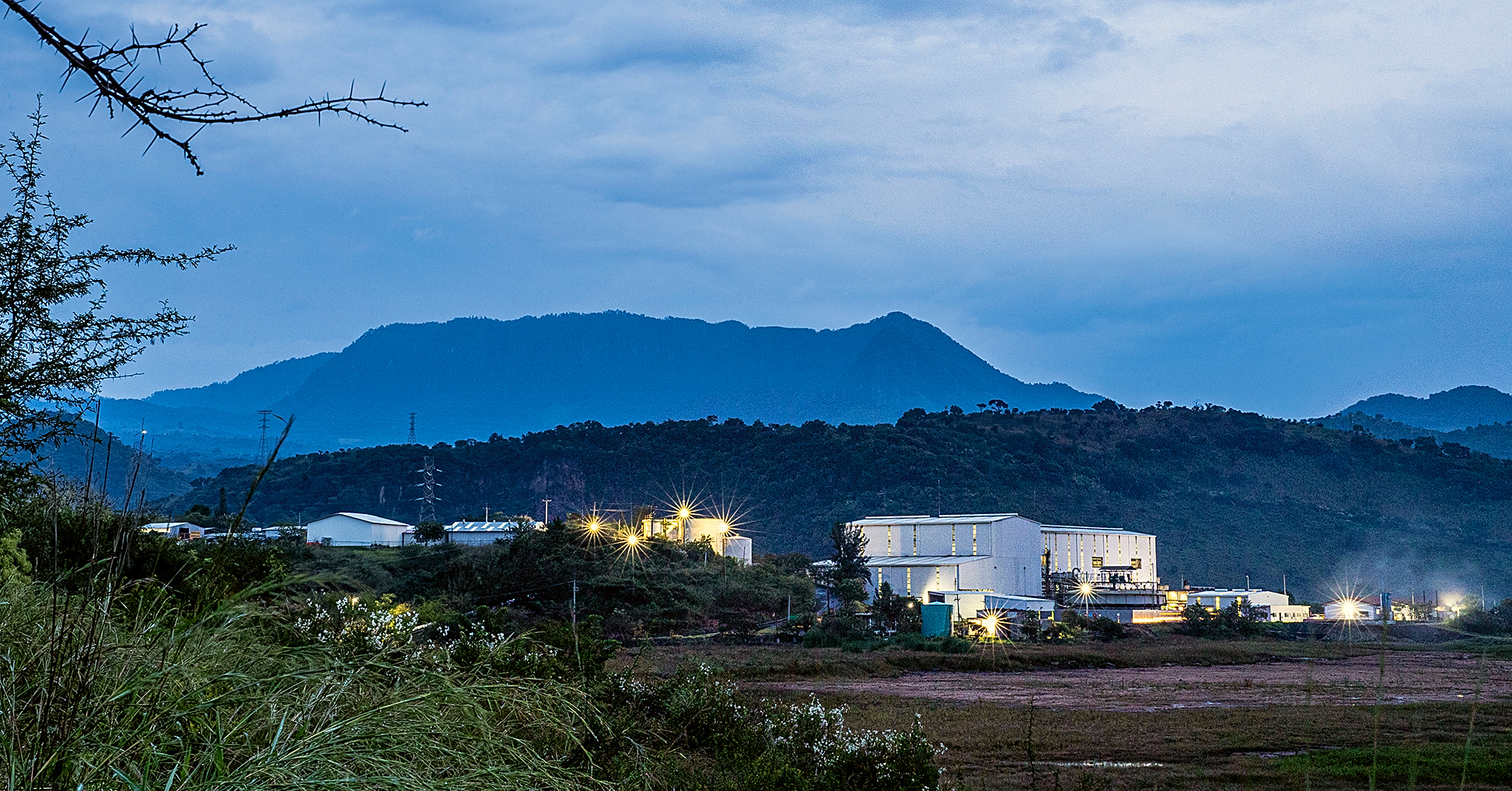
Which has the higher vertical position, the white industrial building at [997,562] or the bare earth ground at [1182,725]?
the white industrial building at [997,562]

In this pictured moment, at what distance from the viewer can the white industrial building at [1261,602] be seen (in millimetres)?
63969

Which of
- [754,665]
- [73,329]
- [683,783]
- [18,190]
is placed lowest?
[754,665]

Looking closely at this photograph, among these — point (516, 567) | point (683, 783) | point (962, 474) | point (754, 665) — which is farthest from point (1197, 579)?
point (683, 783)

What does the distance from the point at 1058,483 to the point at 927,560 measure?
3966cm

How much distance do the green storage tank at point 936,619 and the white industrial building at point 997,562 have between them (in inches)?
306

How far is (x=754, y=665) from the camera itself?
1281 inches

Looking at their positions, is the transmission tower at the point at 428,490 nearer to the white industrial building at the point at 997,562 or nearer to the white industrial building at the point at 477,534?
the white industrial building at the point at 477,534

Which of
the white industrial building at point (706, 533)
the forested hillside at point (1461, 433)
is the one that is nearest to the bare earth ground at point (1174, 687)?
the white industrial building at point (706, 533)

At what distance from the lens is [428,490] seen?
94.1 meters

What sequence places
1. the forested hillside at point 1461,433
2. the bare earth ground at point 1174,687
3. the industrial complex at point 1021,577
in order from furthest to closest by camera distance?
1. the forested hillside at point 1461,433
2. the industrial complex at point 1021,577
3. the bare earth ground at point 1174,687

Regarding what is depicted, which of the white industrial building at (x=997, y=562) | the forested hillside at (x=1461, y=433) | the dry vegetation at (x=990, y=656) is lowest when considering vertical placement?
the dry vegetation at (x=990, y=656)

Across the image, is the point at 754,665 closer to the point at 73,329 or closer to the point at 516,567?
the point at 516,567

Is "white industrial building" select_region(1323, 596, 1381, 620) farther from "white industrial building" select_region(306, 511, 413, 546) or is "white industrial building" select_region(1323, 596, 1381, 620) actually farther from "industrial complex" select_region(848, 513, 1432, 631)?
"white industrial building" select_region(306, 511, 413, 546)

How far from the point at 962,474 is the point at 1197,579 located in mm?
19249
